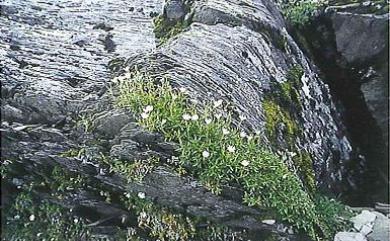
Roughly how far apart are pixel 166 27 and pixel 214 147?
1949 millimetres

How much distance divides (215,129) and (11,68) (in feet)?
7.15

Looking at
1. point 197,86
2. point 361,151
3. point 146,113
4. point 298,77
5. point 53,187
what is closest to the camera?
point 146,113

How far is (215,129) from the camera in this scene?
5.27 m

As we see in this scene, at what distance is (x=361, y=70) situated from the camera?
24.4 ft

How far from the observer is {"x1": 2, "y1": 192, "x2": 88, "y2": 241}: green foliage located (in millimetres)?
6117

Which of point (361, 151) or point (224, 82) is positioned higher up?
point (224, 82)

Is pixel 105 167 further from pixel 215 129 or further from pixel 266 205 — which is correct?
pixel 266 205

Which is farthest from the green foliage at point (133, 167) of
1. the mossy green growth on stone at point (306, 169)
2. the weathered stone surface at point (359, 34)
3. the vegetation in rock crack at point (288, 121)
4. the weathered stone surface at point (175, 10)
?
the weathered stone surface at point (359, 34)

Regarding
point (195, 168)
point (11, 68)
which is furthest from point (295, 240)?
point (11, 68)

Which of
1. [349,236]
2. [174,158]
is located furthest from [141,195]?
[349,236]

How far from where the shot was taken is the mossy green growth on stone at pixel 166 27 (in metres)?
6.43

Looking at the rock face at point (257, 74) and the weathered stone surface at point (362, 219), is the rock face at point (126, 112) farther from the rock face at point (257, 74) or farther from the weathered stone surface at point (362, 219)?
the weathered stone surface at point (362, 219)

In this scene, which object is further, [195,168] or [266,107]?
[266,107]

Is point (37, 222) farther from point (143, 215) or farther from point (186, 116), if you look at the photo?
point (186, 116)
